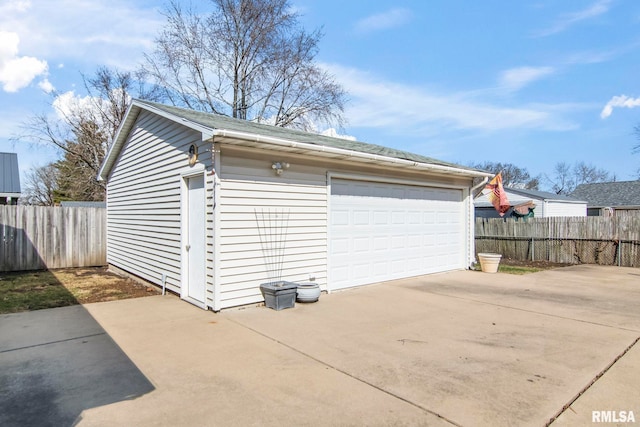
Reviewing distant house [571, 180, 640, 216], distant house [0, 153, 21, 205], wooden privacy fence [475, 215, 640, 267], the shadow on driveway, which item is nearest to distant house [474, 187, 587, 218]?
distant house [571, 180, 640, 216]

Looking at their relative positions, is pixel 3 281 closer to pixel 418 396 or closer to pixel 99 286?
pixel 99 286

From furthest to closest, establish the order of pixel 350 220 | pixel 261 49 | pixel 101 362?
1. pixel 261 49
2. pixel 350 220
3. pixel 101 362

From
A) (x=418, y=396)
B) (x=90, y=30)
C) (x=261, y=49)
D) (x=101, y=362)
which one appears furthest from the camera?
(x=261, y=49)

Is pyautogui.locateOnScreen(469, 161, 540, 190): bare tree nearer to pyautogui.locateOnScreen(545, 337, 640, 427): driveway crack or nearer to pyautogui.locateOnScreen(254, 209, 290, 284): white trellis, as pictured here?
pyautogui.locateOnScreen(254, 209, 290, 284): white trellis

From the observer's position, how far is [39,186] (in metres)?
34.6

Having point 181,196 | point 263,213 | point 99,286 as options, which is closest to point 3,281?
point 99,286

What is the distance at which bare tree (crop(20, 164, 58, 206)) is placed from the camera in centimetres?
3316

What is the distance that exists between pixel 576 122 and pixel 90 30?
2225cm

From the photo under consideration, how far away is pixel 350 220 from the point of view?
7699mm

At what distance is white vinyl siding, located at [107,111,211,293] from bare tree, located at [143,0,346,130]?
10281 mm

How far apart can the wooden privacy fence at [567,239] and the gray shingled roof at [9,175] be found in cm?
1686

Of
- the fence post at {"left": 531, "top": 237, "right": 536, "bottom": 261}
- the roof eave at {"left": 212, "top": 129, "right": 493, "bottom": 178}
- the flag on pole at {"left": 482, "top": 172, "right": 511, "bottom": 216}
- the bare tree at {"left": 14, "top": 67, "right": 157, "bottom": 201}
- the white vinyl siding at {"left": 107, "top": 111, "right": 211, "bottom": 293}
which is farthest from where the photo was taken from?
the bare tree at {"left": 14, "top": 67, "right": 157, "bottom": 201}

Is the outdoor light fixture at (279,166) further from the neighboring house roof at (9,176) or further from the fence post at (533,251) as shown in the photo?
the fence post at (533,251)

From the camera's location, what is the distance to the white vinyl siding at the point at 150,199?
22.5ft
